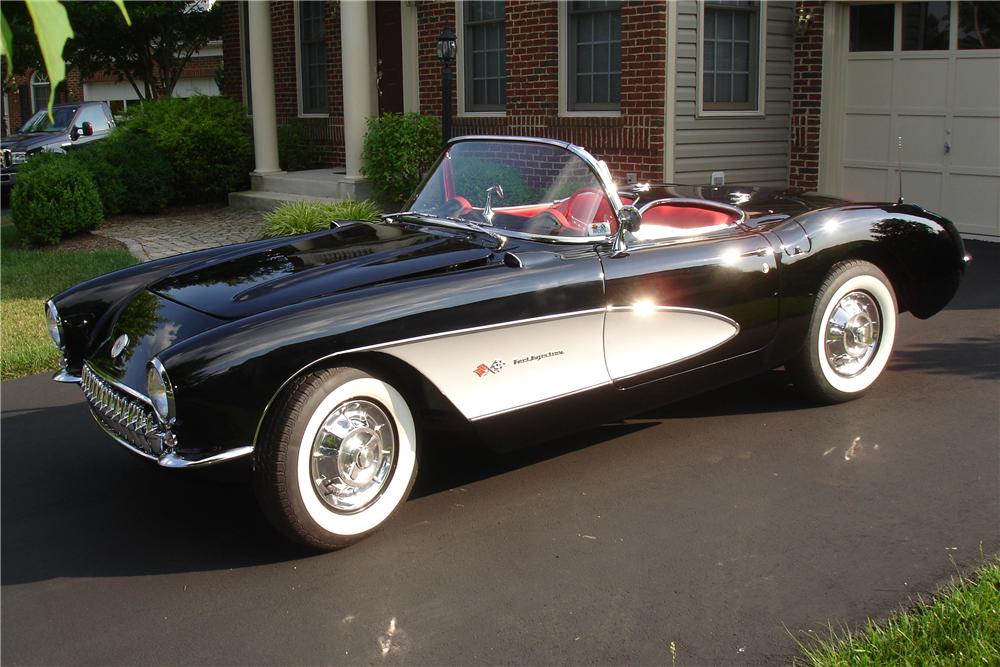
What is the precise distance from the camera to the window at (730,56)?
1106 cm

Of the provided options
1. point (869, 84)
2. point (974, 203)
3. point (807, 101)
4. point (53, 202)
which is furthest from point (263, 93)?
point (974, 203)

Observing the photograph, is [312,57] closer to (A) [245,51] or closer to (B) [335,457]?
→ (A) [245,51]

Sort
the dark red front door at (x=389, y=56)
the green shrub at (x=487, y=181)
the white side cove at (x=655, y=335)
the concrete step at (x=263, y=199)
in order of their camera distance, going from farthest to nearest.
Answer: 1. the dark red front door at (x=389, y=56)
2. the concrete step at (x=263, y=199)
3. the green shrub at (x=487, y=181)
4. the white side cove at (x=655, y=335)

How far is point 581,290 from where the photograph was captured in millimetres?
4383

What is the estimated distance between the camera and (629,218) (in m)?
4.54

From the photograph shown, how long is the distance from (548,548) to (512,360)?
79 cm

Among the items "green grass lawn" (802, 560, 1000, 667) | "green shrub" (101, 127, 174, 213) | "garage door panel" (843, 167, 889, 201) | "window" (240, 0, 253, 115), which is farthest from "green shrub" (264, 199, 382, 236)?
"window" (240, 0, 253, 115)

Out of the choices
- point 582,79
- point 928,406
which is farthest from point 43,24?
point 582,79

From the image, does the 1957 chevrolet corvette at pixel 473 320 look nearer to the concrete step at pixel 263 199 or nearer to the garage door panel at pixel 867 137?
the garage door panel at pixel 867 137

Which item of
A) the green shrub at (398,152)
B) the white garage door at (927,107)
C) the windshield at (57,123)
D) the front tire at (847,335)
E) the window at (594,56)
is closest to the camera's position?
the front tire at (847,335)

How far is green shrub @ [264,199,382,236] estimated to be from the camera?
10.2m

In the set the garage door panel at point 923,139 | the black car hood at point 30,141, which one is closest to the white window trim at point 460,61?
the garage door panel at point 923,139

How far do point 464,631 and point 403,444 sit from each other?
3.07 ft

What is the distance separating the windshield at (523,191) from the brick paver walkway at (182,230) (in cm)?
657
